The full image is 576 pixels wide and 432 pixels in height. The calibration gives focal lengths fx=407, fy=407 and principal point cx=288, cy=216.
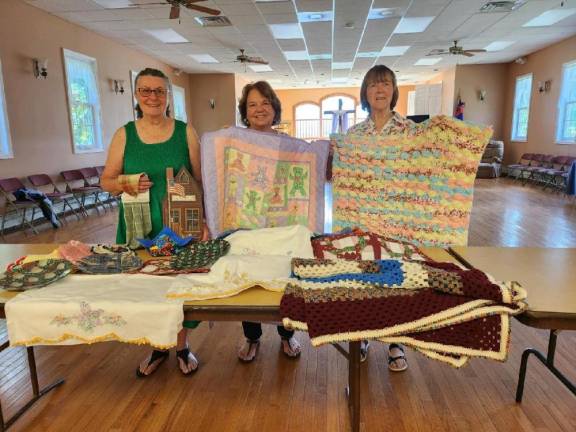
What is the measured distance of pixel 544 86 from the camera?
10.4 metres

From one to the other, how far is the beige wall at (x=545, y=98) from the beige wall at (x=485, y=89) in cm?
53

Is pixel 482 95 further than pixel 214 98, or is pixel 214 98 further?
pixel 214 98

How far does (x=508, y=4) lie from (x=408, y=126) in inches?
252

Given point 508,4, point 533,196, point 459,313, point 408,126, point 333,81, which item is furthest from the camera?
point 333,81

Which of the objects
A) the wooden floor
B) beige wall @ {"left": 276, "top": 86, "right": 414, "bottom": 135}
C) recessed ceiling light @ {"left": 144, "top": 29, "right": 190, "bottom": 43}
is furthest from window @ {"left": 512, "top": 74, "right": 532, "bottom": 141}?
the wooden floor

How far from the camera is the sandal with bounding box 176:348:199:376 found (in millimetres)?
2197

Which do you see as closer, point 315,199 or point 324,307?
point 324,307

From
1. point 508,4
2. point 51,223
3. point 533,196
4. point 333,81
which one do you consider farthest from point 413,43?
point 51,223

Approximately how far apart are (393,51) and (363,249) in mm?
9944

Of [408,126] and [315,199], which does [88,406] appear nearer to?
[315,199]

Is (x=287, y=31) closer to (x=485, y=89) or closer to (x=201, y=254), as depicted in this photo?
(x=201, y=254)

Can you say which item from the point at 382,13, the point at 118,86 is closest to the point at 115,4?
the point at 118,86

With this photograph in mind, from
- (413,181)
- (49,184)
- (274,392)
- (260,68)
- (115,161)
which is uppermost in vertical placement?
(260,68)

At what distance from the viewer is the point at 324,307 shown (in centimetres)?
132
